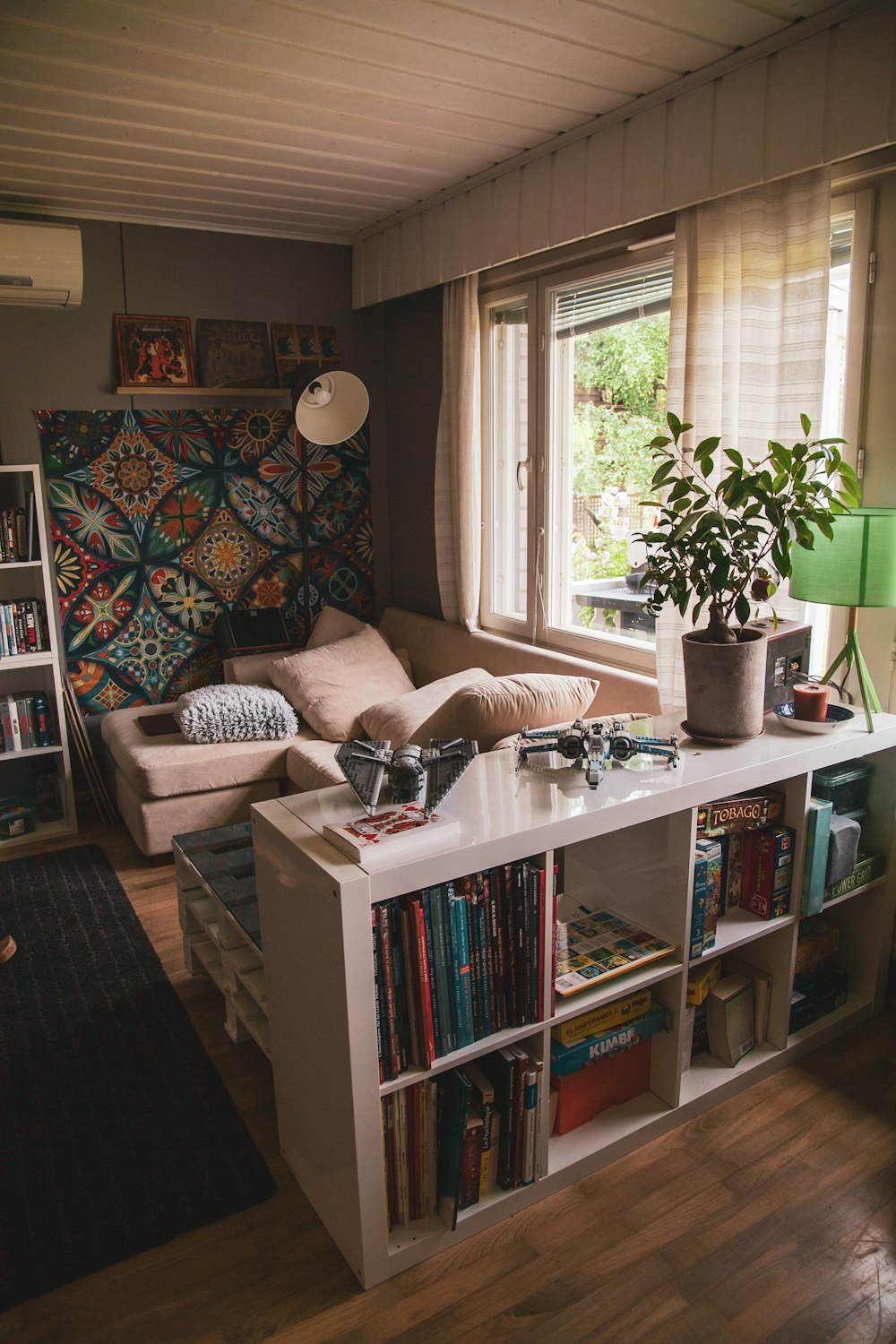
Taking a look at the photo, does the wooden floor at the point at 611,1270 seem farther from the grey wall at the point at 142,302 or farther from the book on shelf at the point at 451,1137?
the grey wall at the point at 142,302

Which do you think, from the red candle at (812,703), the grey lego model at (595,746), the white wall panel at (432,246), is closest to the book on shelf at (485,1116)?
the grey lego model at (595,746)

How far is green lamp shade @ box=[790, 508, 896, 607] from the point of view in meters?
2.07

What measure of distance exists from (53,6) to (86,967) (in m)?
2.56

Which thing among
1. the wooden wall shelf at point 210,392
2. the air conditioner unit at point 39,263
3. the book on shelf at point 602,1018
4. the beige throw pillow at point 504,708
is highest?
the air conditioner unit at point 39,263

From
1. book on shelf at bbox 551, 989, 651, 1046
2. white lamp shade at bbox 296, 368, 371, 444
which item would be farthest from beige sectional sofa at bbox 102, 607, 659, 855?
book on shelf at bbox 551, 989, 651, 1046

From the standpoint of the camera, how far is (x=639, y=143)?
2.72 meters

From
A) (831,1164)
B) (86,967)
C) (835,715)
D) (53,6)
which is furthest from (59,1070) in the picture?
(53,6)

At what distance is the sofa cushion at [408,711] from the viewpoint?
3141mm

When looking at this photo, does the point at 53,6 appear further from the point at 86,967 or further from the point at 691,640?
the point at 86,967

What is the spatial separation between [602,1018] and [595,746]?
59cm

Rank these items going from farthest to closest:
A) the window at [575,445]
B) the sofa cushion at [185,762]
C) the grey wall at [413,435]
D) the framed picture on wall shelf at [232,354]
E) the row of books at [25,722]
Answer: the grey wall at [413,435] < the framed picture on wall shelf at [232,354] < the row of books at [25,722] < the sofa cushion at [185,762] < the window at [575,445]

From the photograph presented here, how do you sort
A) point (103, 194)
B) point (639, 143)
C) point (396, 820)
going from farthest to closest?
point (103, 194) → point (639, 143) → point (396, 820)

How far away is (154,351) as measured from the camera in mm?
4070

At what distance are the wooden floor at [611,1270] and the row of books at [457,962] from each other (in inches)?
17.1
